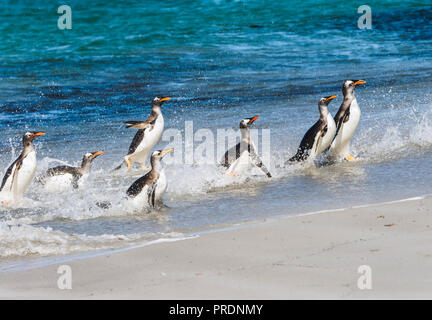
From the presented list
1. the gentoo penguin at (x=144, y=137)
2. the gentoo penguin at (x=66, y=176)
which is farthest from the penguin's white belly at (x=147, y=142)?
the gentoo penguin at (x=66, y=176)

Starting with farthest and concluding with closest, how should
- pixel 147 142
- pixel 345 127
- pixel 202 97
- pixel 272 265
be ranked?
pixel 202 97
pixel 147 142
pixel 345 127
pixel 272 265

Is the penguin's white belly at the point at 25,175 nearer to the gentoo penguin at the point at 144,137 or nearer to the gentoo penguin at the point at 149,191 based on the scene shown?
the gentoo penguin at the point at 144,137

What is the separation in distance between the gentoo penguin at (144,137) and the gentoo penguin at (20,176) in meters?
1.06

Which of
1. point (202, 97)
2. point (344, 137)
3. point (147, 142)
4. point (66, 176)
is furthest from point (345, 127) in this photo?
point (202, 97)

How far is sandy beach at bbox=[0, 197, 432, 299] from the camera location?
4.04 metres

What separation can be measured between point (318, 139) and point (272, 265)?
4.02 meters

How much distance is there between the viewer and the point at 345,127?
8688 millimetres

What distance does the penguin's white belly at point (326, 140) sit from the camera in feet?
27.2

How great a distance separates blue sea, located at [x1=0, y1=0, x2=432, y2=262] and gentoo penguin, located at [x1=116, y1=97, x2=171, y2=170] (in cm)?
18

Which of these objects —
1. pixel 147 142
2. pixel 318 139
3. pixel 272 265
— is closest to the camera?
pixel 272 265

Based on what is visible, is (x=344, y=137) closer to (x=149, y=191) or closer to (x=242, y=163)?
(x=242, y=163)

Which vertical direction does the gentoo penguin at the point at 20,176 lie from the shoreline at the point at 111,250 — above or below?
above

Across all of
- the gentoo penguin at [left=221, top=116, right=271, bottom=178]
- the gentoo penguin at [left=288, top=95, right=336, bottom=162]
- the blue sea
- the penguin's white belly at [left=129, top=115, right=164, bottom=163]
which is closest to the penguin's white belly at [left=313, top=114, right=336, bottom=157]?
the gentoo penguin at [left=288, top=95, right=336, bottom=162]
